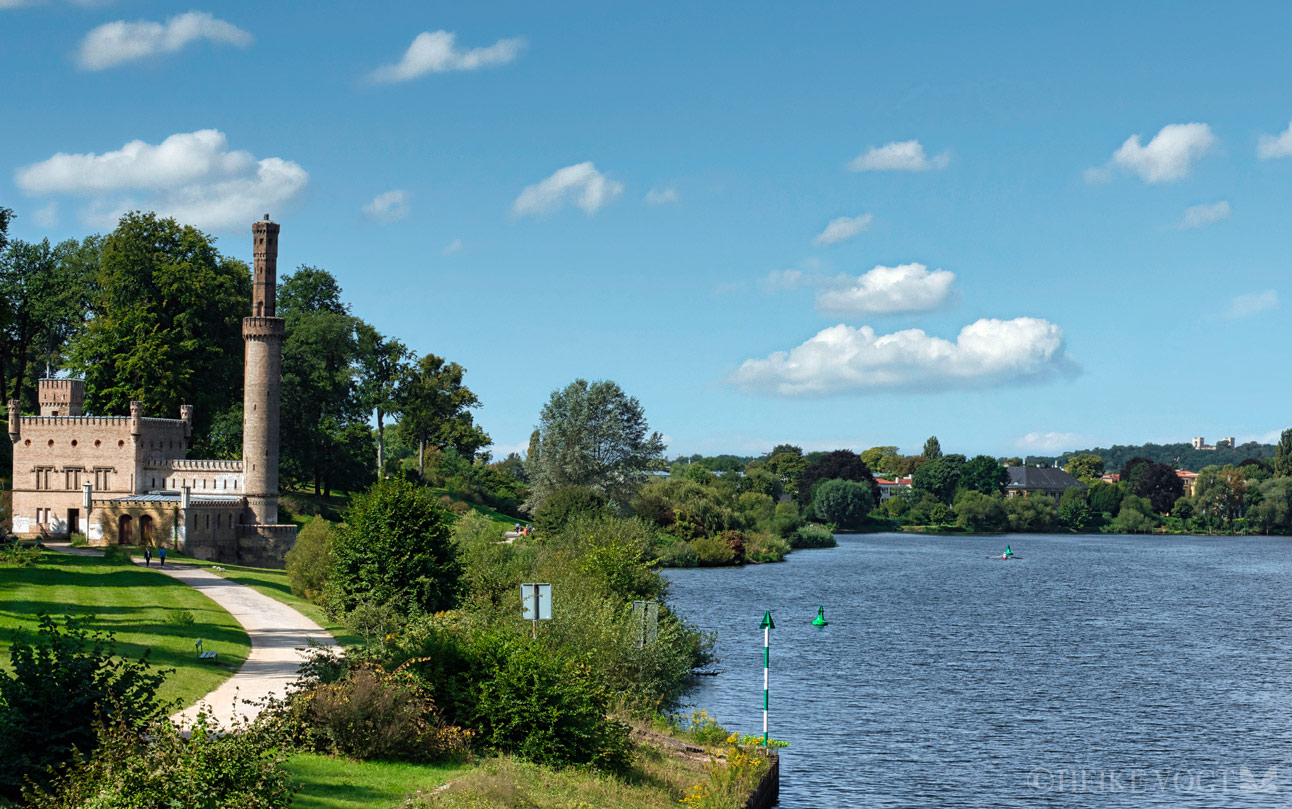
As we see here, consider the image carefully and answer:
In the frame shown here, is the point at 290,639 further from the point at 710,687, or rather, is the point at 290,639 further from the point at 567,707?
the point at 567,707

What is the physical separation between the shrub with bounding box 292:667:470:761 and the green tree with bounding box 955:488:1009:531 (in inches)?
5891

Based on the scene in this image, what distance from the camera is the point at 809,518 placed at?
164500 millimetres

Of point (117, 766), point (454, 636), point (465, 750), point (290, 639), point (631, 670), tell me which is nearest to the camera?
point (117, 766)

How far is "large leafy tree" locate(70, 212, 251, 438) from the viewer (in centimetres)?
7944

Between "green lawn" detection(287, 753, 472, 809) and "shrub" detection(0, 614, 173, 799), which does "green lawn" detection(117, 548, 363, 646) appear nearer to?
"green lawn" detection(287, 753, 472, 809)

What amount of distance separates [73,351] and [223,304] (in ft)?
34.1

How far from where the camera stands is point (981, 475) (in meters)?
190

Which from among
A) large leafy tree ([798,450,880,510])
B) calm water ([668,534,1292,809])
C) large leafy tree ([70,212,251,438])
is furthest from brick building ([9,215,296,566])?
large leafy tree ([798,450,880,510])

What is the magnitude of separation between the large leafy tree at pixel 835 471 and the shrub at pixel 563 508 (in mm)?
104251

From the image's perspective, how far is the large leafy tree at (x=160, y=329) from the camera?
79438 millimetres

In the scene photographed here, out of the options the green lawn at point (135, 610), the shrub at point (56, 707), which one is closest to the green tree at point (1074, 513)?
the green lawn at point (135, 610)

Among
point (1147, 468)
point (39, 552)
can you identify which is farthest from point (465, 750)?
point (1147, 468)

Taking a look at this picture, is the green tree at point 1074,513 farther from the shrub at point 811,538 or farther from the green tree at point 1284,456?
the shrub at point 811,538

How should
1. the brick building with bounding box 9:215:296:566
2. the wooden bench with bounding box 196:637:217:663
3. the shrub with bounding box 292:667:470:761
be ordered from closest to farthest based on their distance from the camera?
the shrub with bounding box 292:667:470:761 → the wooden bench with bounding box 196:637:217:663 → the brick building with bounding box 9:215:296:566
